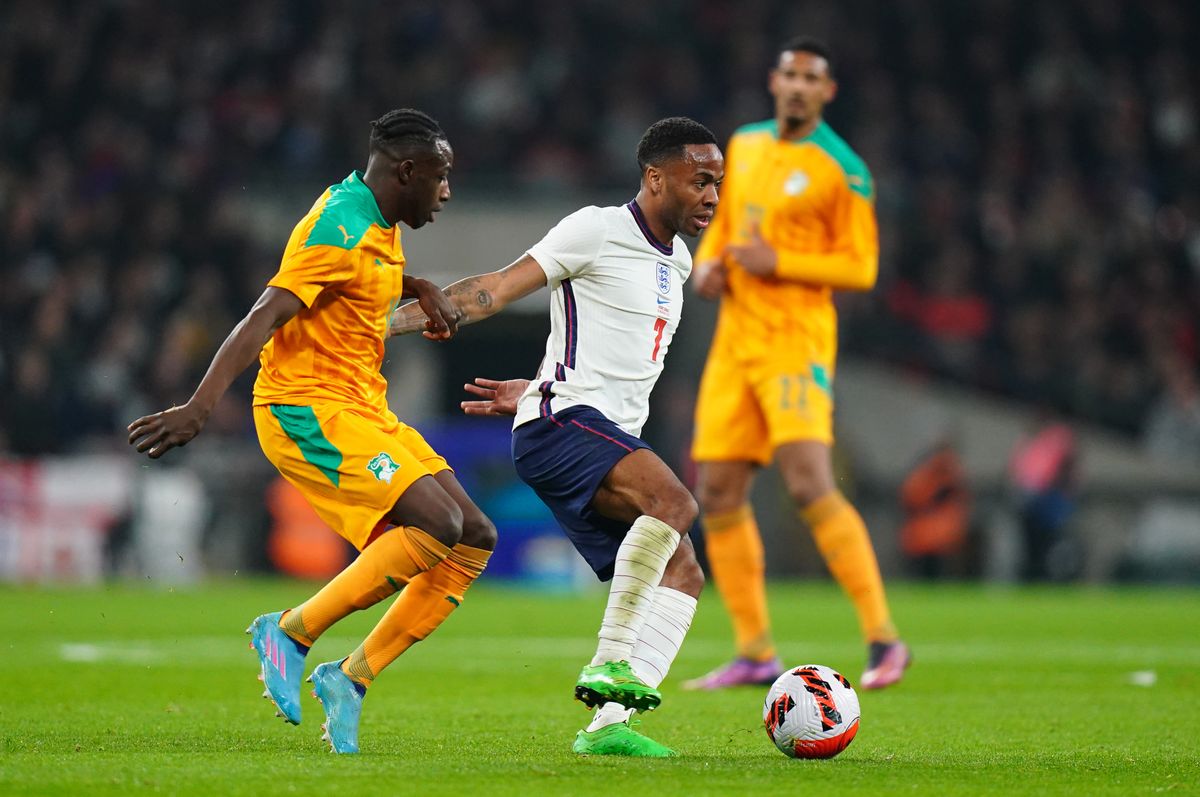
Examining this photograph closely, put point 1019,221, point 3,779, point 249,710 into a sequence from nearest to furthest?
point 3,779
point 249,710
point 1019,221

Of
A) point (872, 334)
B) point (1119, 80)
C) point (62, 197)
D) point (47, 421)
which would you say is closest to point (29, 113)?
point (62, 197)

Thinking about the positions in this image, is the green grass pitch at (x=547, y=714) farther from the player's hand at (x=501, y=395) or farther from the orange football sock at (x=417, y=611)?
the player's hand at (x=501, y=395)

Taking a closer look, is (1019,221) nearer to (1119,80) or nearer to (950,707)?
(1119,80)

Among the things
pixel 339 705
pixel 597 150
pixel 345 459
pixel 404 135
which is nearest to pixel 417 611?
pixel 339 705

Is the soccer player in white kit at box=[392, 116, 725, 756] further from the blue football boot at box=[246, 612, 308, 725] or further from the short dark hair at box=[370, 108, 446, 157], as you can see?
the blue football boot at box=[246, 612, 308, 725]

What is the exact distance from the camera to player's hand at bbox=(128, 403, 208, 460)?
4.75 m

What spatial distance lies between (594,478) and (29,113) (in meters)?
16.2

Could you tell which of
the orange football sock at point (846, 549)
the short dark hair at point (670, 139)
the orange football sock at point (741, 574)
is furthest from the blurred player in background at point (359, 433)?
the orange football sock at point (846, 549)

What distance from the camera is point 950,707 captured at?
676 centimetres

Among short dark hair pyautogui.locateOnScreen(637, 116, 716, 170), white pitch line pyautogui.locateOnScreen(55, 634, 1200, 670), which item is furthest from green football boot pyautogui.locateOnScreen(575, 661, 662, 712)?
white pitch line pyautogui.locateOnScreen(55, 634, 1200, 670)

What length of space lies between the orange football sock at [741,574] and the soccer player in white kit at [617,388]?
2250 millimetres

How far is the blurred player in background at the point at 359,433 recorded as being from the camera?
17.2 ft

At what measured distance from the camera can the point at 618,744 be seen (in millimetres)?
5141

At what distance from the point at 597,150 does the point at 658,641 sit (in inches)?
618
